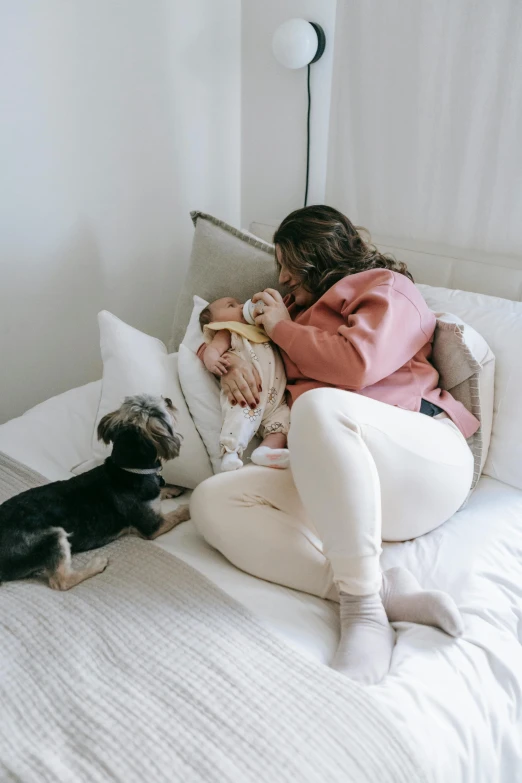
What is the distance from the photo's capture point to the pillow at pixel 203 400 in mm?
1604

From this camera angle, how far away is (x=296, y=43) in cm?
202

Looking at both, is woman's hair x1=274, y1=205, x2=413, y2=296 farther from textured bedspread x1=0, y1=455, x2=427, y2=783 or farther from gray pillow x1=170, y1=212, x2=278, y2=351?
textured bedspread x1=0, y1=455, x2=427, y2=783

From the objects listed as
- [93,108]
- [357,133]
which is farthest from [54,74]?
[357,133]

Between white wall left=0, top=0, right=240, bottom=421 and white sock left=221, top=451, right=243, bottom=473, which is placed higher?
white wall left=0, top=0, right=240, bottom=421

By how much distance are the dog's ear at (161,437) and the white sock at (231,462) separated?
0.53 ft

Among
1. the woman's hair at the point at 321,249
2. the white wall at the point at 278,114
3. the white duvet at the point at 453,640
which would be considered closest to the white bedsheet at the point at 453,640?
the white duvet at the point at 453,640

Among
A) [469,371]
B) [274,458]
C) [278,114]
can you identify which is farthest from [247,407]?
[278,114]

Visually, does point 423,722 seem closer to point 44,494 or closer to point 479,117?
point 44,494

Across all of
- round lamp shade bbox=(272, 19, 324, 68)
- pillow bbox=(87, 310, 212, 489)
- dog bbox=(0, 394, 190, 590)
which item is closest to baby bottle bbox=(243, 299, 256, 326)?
pillow bbox=(87, 310, 212, 489)

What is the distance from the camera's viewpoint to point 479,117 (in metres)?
1.77

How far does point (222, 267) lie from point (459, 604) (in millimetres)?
1182

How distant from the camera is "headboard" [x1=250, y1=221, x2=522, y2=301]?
179 cm

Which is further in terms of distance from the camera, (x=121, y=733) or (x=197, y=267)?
(x=197, y=267)

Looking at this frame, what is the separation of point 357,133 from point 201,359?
100 centimetres
